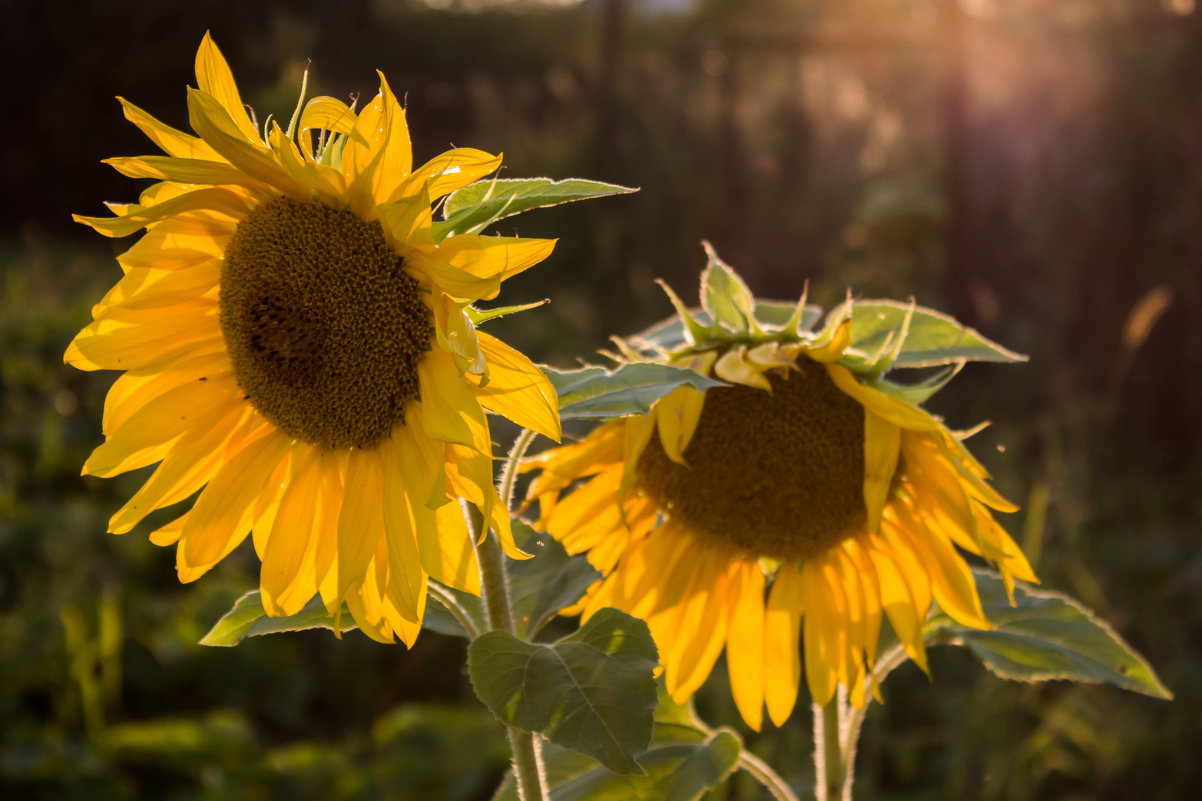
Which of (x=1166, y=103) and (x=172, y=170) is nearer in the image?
(x=172, y=170)

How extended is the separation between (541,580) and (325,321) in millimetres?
269

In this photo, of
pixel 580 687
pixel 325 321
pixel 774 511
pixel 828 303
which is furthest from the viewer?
pixel 828 303

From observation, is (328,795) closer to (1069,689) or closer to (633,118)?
(1069,689)

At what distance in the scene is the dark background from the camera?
2447 millimetres

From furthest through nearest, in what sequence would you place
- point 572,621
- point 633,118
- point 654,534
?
point 633,118, point 572,621, point 654,534

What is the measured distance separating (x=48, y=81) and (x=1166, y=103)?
9.95 metres

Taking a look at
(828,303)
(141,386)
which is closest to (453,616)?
(141,386)

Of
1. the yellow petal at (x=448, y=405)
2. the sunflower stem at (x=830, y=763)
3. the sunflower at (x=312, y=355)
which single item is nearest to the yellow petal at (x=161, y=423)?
the sunflower at (x=312, y=355)

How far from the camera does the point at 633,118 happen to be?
22.9 ft

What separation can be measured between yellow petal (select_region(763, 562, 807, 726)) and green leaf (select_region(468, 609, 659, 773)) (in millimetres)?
366

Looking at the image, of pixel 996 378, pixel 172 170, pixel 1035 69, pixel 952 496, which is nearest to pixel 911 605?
pixel 952 496

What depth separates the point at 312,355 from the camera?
0.84m

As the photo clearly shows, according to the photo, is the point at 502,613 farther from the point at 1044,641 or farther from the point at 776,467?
the point at 1044,641

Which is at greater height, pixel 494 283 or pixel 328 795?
pixel 494 283
